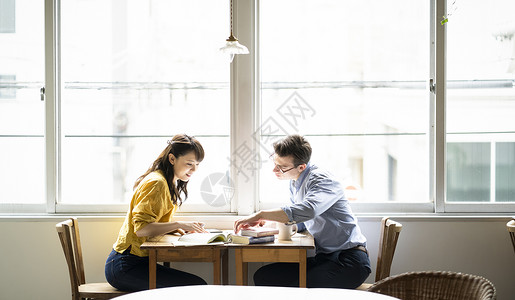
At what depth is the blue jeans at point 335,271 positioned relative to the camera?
3334mm

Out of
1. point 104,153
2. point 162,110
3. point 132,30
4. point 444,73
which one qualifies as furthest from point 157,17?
point 444,73

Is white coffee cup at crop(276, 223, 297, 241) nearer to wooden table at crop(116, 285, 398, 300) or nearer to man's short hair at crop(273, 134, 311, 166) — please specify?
man's short hair at crop(273, 134, 311, 166)

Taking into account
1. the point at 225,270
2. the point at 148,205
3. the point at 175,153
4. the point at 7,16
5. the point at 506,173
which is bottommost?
the point at 225,270

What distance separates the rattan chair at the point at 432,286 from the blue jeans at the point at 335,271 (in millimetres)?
838

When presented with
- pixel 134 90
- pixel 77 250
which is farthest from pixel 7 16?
pixel 77 250

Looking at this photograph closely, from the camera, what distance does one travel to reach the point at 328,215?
346 cm

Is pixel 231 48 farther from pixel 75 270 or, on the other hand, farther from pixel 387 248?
pixel 75 270

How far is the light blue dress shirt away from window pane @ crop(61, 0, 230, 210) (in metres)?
0.79

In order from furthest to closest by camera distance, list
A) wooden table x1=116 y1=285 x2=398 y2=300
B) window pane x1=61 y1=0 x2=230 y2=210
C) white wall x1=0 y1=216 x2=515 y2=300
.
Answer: window pane x1=61 y1=0 x2=230 y2=210 → white wall x1=0 y1=216 x2=515 y2=300 → wooden table x1=116 y1=285 x2=398 y2=300

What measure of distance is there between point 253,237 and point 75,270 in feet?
3.58

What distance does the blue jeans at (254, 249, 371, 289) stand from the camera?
333 cm

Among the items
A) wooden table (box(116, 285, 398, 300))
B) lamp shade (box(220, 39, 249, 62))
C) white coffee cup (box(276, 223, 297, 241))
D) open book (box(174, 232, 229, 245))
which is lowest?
wooden table (box(116, 285, 398, 300))

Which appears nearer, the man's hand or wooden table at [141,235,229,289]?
wooden table at [141,235,229,289]

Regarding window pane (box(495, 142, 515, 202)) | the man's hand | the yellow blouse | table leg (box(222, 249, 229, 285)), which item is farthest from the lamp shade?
window pane (box(495, 142, 515, 202))
